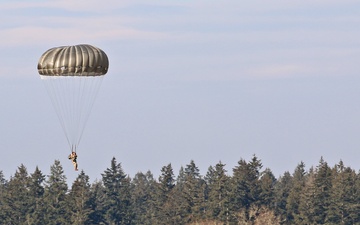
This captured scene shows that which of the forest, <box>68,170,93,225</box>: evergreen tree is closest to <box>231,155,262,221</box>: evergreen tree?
the forest

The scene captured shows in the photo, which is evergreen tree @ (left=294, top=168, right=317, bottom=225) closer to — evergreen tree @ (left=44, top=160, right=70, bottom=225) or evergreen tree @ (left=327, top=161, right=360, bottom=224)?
evergreen tree @ (left=327, top=161, right=360, bottom=224)

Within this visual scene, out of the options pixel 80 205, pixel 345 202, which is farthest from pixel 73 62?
pixel 345 202

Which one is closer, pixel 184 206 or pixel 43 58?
pixel 43 58

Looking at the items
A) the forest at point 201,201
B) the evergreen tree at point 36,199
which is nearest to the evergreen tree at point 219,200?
the forest at point 201,201

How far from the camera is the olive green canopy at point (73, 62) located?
274 ft

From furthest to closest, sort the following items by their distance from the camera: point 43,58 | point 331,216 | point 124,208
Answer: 1. point 124,208
2. point 331,216
3. point 43,58

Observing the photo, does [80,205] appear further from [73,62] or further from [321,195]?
[73,62]

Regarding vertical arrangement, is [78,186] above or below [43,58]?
above

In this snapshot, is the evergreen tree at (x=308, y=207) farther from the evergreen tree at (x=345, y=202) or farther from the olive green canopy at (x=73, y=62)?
the olive green canopy at (x=73, y=62)

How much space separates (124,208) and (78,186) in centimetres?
802

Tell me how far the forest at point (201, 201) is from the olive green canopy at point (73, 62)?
6051 cm

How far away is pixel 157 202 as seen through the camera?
162500mm

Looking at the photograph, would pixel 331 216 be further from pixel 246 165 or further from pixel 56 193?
pixel 56 193

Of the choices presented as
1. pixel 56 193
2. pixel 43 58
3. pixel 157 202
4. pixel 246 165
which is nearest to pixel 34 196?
pixel 56 193
